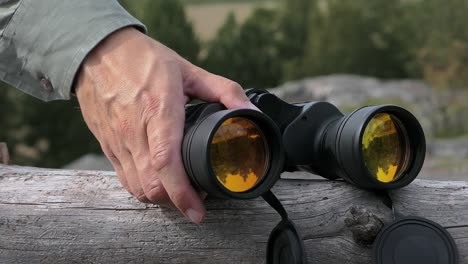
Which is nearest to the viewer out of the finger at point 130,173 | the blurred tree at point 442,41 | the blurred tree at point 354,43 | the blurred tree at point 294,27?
the finger at point 130,173

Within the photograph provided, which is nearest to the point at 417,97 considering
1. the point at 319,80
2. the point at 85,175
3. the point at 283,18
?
the point at 319,80

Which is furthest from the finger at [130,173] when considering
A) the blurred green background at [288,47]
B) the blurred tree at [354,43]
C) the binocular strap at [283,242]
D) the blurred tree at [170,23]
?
the blurred tree at [354,43]

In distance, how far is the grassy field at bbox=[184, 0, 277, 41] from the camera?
15.6 metres

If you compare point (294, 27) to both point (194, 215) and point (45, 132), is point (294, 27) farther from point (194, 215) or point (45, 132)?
point (194, 215)

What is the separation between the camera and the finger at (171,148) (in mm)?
1056

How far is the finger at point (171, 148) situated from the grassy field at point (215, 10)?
13.3 m

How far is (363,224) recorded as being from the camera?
118 centimetres

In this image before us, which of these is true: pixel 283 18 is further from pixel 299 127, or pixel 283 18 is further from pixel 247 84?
pixel 299 127

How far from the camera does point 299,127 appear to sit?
1.23m

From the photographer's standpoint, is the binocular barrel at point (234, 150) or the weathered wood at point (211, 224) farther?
the weathered wood at point (211, 224)

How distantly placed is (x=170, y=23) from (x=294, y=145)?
8.05m

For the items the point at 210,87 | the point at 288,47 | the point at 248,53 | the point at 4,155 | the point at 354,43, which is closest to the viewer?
the point at 210,87

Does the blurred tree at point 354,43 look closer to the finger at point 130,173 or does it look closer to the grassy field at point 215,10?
the grassy field at point 215,10

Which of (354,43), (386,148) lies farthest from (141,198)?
(354,43)
